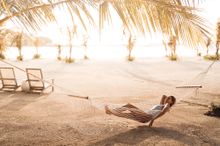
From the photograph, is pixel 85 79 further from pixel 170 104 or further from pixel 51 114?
pixel 170 104

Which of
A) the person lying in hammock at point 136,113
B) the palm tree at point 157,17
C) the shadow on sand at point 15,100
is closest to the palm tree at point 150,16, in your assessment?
the palm tree at point 157,17

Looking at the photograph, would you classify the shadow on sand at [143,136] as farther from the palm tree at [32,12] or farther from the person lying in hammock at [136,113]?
the palm tree at [32,12]

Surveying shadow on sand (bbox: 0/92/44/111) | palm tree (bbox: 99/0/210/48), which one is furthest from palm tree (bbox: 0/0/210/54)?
shadow on sand (bbox: 0/92/44/111)

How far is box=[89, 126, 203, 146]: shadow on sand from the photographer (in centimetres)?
500

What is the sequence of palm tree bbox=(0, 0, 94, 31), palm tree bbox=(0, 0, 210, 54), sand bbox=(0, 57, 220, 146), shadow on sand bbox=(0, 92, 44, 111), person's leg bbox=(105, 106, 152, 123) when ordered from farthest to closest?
shadow on sand bbox=(0, 92, 44, 111) → sand bbox=(0, 57, 220, 146) → person's leg bbox=(105, 106, 152, 123) → palm tree bbox=(0, 0, 94, 31) → palm tree bbox=(0, 0, 210, 54)

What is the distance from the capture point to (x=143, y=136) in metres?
5.29

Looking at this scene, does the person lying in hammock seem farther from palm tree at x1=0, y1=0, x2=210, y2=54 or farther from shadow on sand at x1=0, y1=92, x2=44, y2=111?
shadow on sand at x1=0, y1=92, x2=44, y2=111

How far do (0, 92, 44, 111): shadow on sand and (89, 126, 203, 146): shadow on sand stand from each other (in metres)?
2.99

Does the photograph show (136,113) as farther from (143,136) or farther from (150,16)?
(150,16)

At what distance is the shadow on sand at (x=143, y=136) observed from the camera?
5.00 m

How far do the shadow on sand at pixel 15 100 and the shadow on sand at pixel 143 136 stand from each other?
2988 millimetres

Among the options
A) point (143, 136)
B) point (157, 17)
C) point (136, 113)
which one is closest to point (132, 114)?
point (136, 113)

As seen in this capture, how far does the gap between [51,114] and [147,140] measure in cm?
249

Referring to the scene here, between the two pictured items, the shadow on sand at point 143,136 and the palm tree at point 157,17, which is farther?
the shadow on sand at point 143,136
